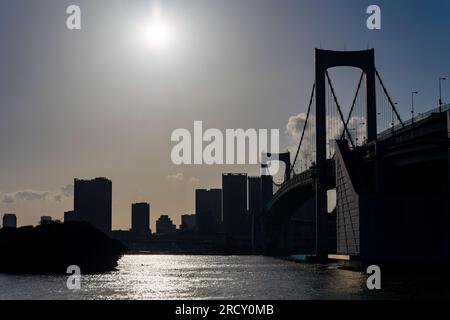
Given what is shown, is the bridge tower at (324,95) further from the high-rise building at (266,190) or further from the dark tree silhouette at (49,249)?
the high-rise building at (266,190)

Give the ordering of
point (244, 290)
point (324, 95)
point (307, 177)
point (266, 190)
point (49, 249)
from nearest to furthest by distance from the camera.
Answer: point (244, 290)
point (324, 95)
point (49, 249)
point (307, 177)
point (266, 190)

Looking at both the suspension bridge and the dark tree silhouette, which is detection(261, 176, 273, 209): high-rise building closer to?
the dark tree silhouette

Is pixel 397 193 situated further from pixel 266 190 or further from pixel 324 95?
pixel 266 190

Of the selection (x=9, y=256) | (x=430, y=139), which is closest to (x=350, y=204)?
(x=430, y=139)

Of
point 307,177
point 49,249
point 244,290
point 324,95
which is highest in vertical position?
point 324,95

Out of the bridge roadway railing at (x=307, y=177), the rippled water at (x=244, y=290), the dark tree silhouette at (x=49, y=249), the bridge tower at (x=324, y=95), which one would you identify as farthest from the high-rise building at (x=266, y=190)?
the rippled water at (x=244, y=290)

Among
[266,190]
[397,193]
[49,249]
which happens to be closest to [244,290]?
[397,193]

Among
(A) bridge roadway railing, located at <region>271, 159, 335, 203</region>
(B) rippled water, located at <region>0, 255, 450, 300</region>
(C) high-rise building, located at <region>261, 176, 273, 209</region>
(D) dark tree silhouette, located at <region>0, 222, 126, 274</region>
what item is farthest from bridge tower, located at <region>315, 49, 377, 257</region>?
(C) high-rise building, located at <region>261, 176, 273, 209</region>

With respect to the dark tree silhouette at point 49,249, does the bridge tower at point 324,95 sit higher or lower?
higher

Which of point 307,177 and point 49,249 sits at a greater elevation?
point 307,177

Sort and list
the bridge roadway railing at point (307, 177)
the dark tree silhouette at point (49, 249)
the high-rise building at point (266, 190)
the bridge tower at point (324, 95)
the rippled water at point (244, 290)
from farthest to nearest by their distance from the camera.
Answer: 1. the high-rise building at point (266, 190)
2. the dark tree silhouette at point (49, 249)
3. the bridge roadway railing at point (307, 177)
4. the bridge tower at point (324, 95)
5. the rippled water at point (244, 290)
